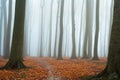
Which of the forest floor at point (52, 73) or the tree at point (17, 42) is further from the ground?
the tree at point (17, 42)

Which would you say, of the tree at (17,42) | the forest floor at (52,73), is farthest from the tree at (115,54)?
the tree at (17,42)

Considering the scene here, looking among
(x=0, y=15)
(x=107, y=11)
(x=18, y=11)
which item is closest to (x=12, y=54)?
(x=18, y=11)

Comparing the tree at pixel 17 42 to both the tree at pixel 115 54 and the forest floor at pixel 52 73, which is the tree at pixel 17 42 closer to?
the forest floor at pixel 52 73

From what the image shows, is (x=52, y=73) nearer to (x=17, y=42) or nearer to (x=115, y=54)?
(x=17, y=42)

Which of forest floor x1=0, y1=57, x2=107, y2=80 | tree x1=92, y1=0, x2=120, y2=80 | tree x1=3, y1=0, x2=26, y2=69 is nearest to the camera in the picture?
tree x1=92, y1=0, x2=120, y2=80

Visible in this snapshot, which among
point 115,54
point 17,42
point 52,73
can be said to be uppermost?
point 17,42

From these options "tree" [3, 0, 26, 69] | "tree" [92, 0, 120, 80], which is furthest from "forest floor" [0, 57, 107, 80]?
"tree" [92, 0, 120, 80]

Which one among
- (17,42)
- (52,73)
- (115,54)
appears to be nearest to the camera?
(115,54)

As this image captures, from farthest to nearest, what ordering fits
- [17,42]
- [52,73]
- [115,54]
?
[17,42], [52,73], [115,54]

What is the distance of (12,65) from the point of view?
12.8 m

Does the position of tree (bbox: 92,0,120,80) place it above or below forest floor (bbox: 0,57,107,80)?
above

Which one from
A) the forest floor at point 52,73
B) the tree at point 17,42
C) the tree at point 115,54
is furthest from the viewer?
the tree at point 17,42

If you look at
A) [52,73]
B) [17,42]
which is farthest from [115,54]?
[17,42]

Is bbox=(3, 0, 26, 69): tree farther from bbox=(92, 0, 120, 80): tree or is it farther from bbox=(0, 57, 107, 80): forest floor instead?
bbox=(92, 0, 120, 80): tree
